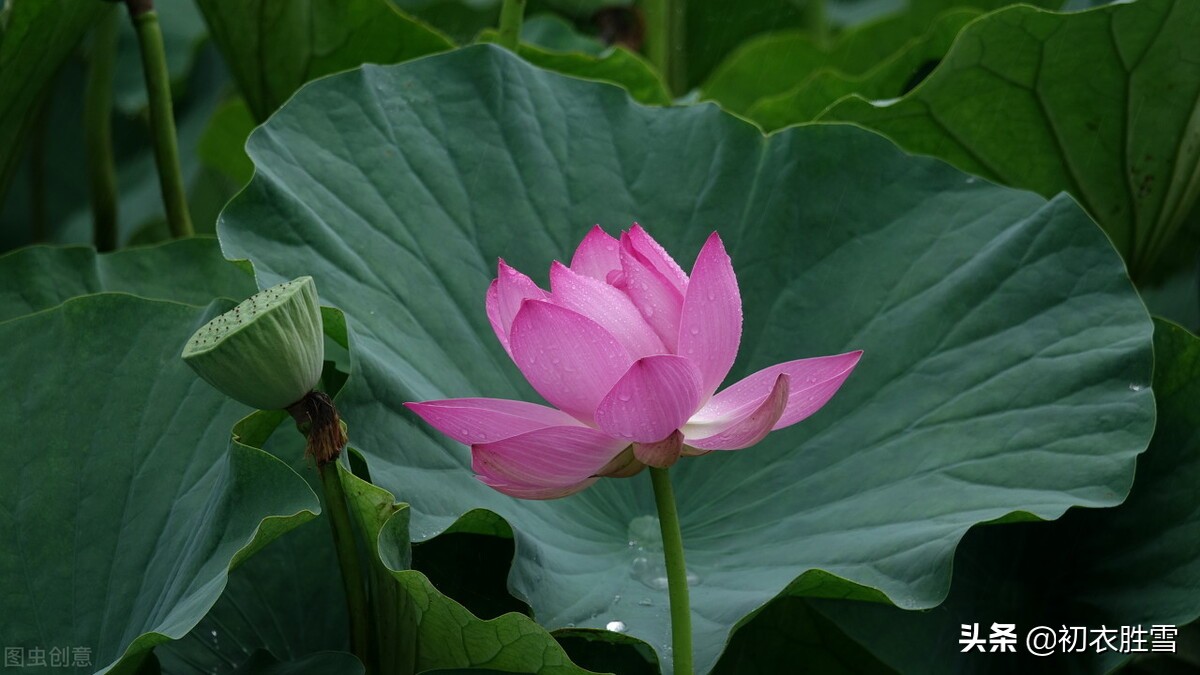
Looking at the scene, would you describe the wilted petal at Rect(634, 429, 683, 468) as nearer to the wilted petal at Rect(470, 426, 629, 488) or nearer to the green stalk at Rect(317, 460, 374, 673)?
the wilted petal at Rect(470, 426, 629, 488)

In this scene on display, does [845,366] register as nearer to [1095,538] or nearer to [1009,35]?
[1095,538]

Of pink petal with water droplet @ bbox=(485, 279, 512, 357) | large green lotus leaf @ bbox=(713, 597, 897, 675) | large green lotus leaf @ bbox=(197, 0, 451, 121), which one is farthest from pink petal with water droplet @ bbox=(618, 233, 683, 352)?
large green lotus leaf @ bbox=(197, 0, 451, 121)

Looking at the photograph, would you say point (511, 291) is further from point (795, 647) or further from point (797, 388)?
point (795, 647)

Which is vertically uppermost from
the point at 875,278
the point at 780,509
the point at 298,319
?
the point at 298,319

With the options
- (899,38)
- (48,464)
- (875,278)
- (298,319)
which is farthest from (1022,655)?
(899,38)

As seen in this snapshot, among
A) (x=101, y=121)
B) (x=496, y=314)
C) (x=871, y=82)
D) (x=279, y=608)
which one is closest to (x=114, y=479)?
(x=279, y=608)

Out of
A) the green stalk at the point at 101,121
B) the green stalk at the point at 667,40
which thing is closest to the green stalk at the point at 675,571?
the green stalk at the point at 101,121
